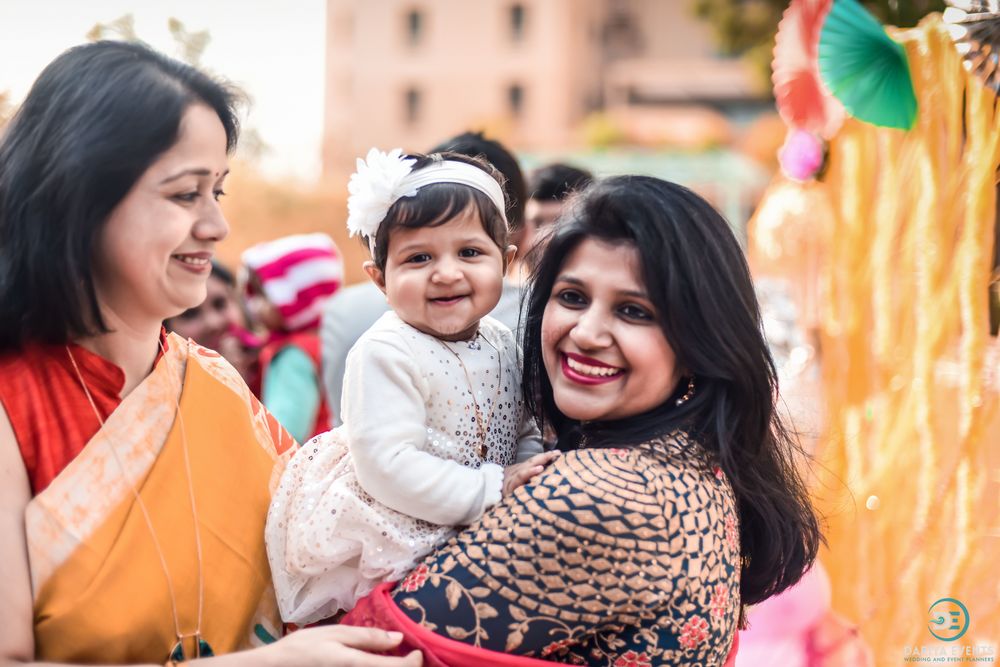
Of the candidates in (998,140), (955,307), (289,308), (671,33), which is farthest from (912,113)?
(671,33)

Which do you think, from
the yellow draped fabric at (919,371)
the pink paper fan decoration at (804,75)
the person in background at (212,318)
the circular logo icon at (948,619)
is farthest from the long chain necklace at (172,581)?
the person in background at (212,318)

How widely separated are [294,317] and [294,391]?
0.43m

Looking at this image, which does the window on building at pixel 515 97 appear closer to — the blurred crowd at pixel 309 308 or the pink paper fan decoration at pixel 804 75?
the blurred crowd at pixel 309 308

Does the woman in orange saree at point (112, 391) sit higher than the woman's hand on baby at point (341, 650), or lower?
higher

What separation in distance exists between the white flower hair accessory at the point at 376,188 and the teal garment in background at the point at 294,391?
198 centimetres

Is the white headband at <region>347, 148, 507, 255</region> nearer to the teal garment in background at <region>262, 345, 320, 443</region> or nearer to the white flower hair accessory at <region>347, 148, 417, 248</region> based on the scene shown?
the white flower hair accessory at <region>347, 148, 417, 248</region>

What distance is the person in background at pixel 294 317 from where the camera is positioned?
380 centimetres

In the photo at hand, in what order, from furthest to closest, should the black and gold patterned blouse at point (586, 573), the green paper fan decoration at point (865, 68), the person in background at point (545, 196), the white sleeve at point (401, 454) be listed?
the person in background at point (545, 196) → the green paper fan decoration at point (865, 68) → the white sleeve at point (401, 454) → the black and gold patterned blouse at point (586, 573)

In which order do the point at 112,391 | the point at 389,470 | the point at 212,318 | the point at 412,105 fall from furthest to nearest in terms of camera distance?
the point at 412,105 → the point at 212,318 → the point at 112,391 → the point at 389,470

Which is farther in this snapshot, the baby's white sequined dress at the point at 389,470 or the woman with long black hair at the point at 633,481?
the baby's white sequined dress at the point at 389,470

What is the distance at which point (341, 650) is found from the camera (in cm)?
157

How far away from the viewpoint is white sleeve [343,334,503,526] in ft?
5.42

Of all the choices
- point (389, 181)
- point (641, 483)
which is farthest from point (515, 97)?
point (641, 483)

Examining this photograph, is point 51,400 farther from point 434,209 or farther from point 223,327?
point 223,327
